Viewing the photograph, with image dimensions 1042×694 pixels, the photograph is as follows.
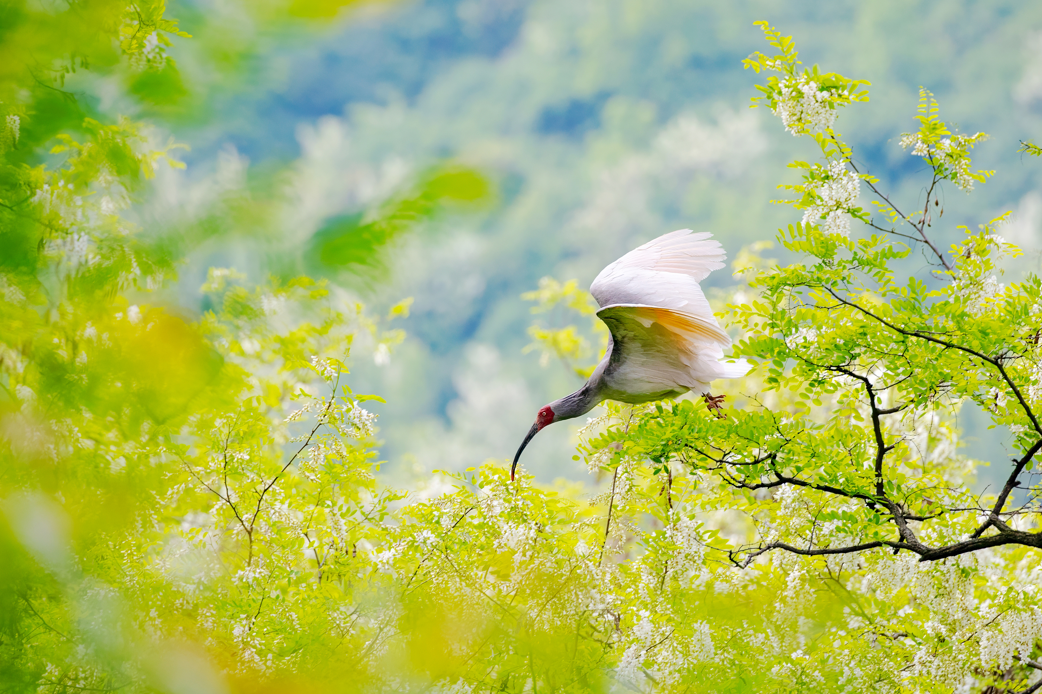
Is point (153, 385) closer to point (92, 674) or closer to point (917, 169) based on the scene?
point (92, 674)

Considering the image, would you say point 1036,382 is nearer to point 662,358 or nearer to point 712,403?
point 712,403

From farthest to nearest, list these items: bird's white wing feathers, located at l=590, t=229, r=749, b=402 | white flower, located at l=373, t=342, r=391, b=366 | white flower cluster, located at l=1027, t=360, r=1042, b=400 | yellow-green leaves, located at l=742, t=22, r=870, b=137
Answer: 1. white flower, located at l=373, t=342, r=391, b=366
2. yellow-green leaves, located at l=742, t=22, r=870, b=137
3. white flower cluster, located at l=1027, t=360, r=1042, b=400
4. bird's white wing feathers, located at l=590, t=229, r=749, b=402

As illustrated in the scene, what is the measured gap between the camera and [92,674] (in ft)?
5.44

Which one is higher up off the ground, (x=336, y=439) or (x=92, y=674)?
(x=336, y=439)

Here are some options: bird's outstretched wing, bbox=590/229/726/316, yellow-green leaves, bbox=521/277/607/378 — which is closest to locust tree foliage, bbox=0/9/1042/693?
bird's outstretched wing, bbox=590/229/726/316

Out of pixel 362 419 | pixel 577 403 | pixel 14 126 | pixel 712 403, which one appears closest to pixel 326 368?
pixel 362 419

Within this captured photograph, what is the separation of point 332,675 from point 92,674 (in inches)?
21.8

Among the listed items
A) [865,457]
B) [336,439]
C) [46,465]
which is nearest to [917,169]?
[865,457]

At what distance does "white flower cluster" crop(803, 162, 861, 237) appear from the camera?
477 centimetres

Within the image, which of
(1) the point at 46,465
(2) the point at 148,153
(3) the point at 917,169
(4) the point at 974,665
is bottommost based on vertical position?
(1) the point at 46,465

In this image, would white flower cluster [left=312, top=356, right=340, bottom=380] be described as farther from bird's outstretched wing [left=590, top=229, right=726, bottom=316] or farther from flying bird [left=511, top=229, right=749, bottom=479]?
bird's outstretched wing [left=590, top=229, right=726, bottom=316]

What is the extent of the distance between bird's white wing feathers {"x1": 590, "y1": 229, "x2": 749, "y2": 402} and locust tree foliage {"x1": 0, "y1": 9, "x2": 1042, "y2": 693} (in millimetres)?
204

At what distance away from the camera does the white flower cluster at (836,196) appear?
4.77 m

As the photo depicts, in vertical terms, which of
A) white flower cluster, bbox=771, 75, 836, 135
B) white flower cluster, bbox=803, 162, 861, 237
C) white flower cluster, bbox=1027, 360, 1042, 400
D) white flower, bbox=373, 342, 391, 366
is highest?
white flower, bbox=373, 342, 391, 366
